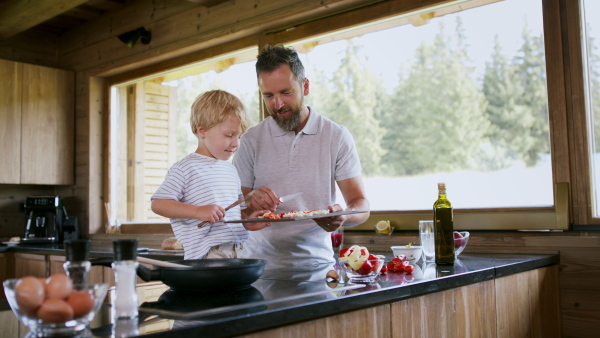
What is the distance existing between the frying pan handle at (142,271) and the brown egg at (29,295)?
0.86 ft

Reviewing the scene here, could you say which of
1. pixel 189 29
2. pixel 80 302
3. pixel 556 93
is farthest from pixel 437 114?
pixel 80 302

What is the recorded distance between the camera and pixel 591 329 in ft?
7.25

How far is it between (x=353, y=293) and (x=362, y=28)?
201 centimetres

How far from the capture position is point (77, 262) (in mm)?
979

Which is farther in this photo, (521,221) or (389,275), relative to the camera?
(521,221)

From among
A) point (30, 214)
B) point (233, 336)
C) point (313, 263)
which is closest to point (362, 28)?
point (313, 263)

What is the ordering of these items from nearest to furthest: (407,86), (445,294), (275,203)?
(445,294) < (275,203) < (407,86)

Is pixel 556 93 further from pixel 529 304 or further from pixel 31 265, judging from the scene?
pixel 31 265

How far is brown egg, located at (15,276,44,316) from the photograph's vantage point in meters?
0.87

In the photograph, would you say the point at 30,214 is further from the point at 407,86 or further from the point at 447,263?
the point at 447,263

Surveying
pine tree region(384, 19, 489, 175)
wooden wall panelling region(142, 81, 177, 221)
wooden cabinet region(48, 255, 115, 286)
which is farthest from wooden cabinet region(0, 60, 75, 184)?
pine tree region(384, 19, 489, 175)

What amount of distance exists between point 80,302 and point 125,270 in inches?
4.8

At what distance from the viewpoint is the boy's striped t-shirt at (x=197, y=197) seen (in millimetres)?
1933

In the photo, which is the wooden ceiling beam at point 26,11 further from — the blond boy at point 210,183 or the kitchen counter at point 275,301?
the kitchen counter at point 275,301
